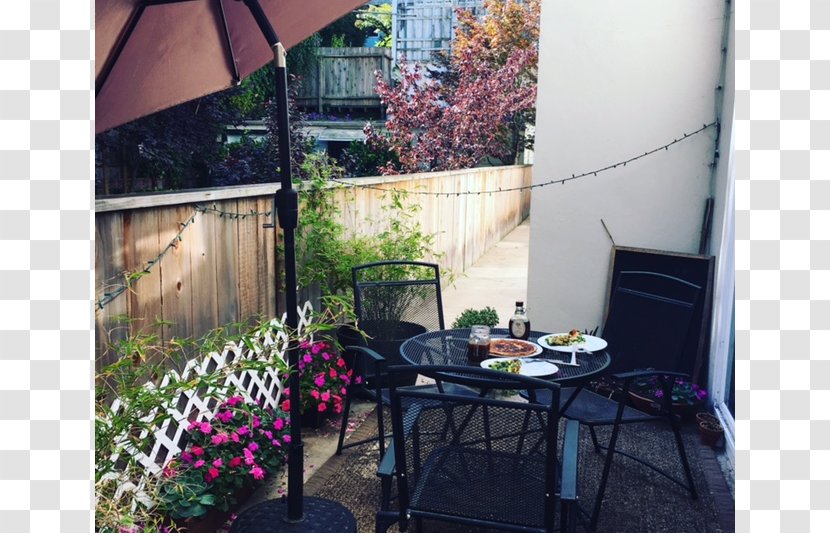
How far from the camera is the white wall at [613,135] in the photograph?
4.96m

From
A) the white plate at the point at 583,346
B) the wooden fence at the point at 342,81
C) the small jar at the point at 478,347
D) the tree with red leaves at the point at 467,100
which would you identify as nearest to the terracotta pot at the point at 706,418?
the white plate at the point at 583,346

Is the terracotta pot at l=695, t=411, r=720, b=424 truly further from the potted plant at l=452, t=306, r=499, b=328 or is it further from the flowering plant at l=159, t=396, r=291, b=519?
the flowering plant at l=159, t=396, r=291, b=519

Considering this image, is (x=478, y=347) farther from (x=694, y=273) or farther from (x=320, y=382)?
(x=694, y=273)

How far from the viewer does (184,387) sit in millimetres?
2184

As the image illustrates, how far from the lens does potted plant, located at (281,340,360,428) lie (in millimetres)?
4137

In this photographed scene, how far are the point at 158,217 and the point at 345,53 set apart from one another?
1415 cm

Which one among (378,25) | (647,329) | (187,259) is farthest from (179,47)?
(378,25)

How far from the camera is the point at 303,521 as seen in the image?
2.84 meters

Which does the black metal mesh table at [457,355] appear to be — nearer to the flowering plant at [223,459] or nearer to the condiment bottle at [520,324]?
the condiment bottle at [520,324]

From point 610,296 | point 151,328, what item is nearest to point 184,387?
point 151,328

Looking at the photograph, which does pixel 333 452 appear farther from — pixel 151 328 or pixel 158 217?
pixel 158 217

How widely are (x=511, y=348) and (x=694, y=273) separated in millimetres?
2126

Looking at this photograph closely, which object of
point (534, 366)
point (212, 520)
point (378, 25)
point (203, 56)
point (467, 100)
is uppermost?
point (378, 25)

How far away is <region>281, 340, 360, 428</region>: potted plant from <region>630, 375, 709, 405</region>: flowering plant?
6.11 feet
